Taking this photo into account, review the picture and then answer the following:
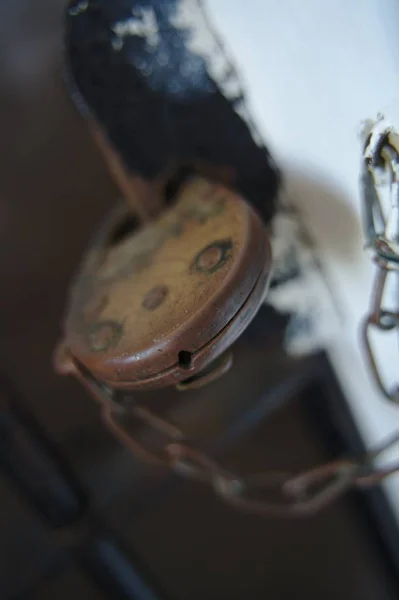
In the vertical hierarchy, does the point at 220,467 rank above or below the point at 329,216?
below

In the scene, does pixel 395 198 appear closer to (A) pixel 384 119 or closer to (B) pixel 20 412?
(A) pixel 384 119

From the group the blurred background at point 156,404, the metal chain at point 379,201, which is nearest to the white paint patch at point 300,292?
the blurred background at point 156,404

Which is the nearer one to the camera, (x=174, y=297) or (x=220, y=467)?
(x=174, y=297)

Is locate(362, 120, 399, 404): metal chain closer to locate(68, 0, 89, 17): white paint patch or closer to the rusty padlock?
the rusty padlock

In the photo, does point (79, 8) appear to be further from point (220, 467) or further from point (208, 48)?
point (220, 467)

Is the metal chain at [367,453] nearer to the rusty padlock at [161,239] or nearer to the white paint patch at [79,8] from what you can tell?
the rusty padlock at [161,239]

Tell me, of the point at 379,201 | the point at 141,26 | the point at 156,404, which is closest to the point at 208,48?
the point at 141,26

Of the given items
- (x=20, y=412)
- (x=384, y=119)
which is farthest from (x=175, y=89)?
(x=20, y=412)
